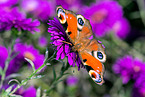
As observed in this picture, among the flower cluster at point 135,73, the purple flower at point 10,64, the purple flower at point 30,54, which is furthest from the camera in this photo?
the flower cluster at point 135,73

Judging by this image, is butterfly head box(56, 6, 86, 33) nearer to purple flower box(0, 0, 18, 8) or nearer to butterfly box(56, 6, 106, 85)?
butterfly box(56, 6, 106, 85)

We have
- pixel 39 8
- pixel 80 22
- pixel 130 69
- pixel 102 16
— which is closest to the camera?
pixel 80 22

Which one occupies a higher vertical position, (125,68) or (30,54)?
(30,54)

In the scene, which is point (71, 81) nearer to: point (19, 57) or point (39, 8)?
point (19, 57)

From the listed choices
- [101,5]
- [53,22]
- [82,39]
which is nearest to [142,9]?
[101,5]

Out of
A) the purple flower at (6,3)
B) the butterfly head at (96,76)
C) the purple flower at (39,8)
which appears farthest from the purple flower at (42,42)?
the butterfly head at (96,76)

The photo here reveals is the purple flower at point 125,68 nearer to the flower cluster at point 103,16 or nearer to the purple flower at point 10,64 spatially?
the flower cluster at point 103,16

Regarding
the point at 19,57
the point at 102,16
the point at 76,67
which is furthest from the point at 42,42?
the point at 102,16
